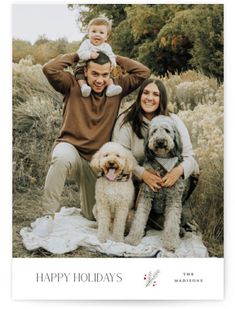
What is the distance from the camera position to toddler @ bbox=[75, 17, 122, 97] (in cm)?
430

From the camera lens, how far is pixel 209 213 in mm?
4391

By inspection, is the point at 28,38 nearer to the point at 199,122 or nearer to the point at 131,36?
the point at 131,36

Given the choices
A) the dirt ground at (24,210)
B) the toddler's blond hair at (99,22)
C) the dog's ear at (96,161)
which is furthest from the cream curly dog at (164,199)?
the toddler's blond hair at (99,22)

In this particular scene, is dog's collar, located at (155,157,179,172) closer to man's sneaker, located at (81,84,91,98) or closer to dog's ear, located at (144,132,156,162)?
dog's ear, located at (144,132,156,162)

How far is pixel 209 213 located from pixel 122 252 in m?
0.70

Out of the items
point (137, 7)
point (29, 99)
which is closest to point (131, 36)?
point (137, 7)

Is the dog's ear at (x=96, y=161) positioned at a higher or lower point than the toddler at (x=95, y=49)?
lower

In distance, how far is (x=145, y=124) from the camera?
4289mm

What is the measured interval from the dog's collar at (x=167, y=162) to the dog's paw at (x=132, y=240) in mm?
536

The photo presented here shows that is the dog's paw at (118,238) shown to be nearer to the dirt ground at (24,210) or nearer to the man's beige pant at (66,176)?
the man's beige pant at (66,176)

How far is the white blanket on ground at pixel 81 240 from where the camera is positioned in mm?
4277

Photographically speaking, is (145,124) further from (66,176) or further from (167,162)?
(66,176)

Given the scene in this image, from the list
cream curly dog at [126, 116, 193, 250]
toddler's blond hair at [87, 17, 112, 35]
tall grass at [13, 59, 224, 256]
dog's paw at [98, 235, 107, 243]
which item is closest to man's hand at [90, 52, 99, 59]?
toddler's blond hair at [87, 17, 112, 35]
